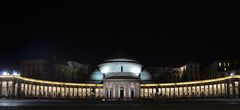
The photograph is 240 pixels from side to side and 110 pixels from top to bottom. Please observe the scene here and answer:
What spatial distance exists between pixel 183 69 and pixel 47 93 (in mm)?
72496

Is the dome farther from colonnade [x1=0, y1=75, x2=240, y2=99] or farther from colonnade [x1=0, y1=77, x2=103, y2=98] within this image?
colonnade [x1=0, y1=77, x2=103, y2=98]

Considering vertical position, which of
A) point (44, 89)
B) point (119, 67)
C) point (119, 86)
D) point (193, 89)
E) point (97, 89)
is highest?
point (119, 67)

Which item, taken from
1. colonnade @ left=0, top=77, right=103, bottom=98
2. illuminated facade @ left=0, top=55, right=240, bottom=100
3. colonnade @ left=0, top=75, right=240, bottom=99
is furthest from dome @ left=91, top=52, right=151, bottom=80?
colonnade @ left=0, top=77, right=103, bottom=98

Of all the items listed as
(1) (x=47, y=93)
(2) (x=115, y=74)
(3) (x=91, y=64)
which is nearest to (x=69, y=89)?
(1) (x=47, y=93)

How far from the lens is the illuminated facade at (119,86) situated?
94375 millimetres

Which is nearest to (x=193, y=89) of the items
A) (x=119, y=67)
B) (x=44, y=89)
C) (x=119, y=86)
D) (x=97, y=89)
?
(x=119, y=86)

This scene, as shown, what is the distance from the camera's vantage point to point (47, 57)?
134 metres

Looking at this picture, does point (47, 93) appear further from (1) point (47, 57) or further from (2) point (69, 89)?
(1) point (47, 57)

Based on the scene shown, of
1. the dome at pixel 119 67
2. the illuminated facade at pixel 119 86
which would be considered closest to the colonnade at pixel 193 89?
the illuminated facade at pixel 119 86

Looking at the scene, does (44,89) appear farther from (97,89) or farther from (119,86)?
(119,86)

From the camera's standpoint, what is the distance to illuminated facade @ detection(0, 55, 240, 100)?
94375 millimetres

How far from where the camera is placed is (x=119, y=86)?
10781 cm

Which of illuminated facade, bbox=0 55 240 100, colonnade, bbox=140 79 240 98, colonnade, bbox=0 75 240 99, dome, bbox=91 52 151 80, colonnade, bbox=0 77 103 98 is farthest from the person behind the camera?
dome, bbox=91 52 151 80

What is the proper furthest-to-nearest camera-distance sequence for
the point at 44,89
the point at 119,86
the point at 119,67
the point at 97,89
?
the point at 97,89
the point at 119,67
the point at 119,86
the point at 44,89
